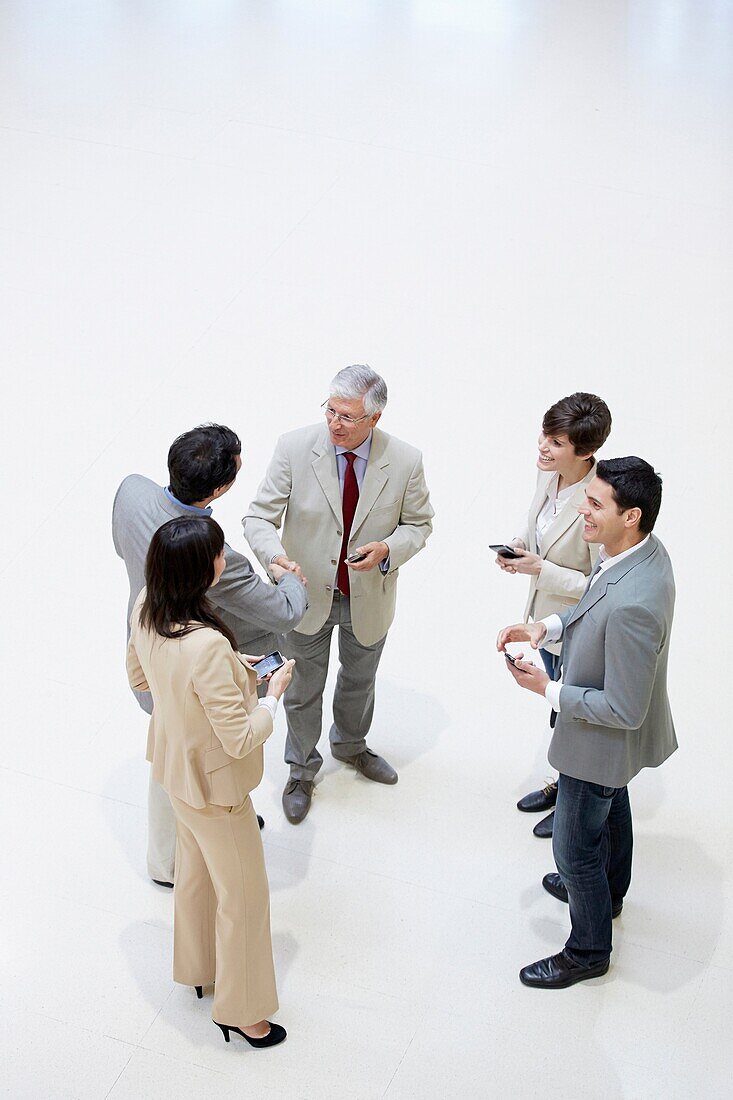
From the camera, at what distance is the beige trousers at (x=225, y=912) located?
334 centimetres

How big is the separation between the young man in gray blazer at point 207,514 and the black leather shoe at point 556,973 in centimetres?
130

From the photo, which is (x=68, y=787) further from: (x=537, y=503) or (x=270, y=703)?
(x=537, y=503)

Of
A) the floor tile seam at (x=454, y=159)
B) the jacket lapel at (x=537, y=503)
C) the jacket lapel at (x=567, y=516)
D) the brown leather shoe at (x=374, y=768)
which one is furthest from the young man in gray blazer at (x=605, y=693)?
the floor tile seam at (x=454, y=159)

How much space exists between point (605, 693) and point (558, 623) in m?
0.47

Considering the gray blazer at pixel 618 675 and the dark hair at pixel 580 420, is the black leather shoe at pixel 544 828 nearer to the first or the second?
the gray blazer at pixel 618 675

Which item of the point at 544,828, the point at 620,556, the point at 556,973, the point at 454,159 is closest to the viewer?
the point at 620,556

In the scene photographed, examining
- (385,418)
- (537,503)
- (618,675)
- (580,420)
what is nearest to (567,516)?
(537,503)

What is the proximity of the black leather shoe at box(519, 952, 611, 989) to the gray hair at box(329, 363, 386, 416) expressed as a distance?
1.86m

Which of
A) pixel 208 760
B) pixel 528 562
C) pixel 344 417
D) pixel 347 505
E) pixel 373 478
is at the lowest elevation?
pixel 208 760

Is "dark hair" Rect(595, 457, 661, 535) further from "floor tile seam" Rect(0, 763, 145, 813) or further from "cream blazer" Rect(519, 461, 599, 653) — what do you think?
"floor tile seam" Rect(0, 763, 145, 813)

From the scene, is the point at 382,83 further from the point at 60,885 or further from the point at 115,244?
the point at 60,885

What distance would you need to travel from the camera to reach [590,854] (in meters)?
3.66

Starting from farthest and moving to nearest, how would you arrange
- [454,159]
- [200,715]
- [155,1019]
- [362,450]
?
[454,159], [362,450], [155,1019], [200,715]

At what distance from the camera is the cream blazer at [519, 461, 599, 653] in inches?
156
